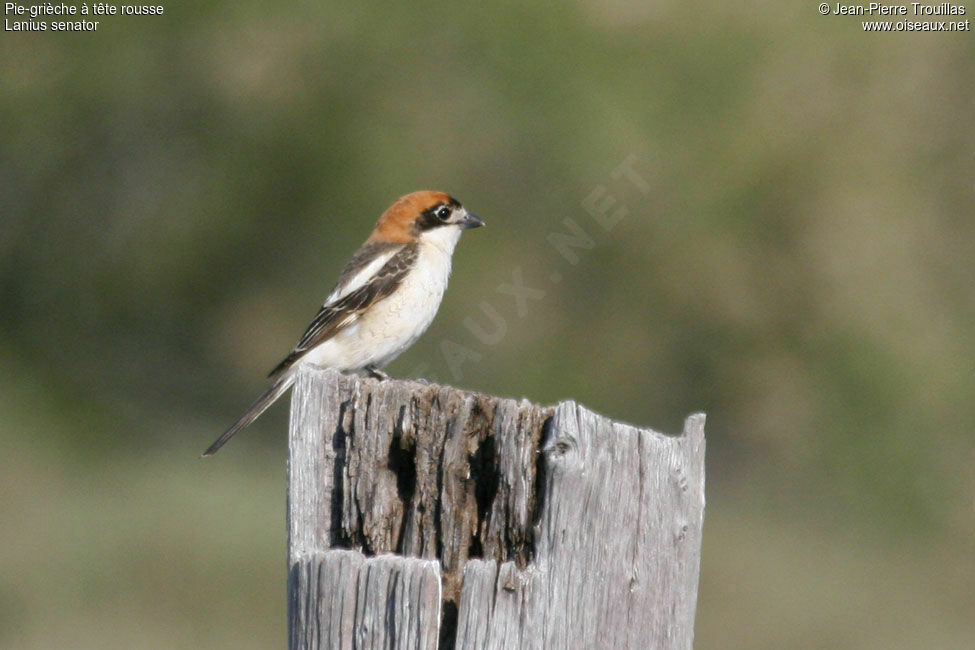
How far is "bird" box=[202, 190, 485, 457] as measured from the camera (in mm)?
5684

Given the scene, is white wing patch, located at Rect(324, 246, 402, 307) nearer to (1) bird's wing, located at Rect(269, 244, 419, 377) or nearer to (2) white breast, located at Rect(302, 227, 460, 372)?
(1) bird's wing, located at Rect(269, 244, 419, 377)

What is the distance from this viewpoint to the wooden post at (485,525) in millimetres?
2279

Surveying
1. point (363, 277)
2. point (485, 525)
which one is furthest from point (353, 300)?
point (485, 525)

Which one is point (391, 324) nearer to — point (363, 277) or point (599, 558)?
point (363, 277)

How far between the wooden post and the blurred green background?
21.0ft

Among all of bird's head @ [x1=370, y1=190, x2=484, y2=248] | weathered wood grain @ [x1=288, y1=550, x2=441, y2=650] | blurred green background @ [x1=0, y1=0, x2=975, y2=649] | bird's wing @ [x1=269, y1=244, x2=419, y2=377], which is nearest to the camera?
weathered wood grain @ [x1=288, y1=550, x2=441, y2=650]

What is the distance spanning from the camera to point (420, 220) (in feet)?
19.5

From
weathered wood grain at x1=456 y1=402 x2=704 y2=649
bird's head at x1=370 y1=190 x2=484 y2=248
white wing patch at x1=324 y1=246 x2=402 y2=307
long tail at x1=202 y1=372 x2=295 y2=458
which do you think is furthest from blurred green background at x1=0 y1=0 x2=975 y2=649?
weathered wood grain at x1=456 y1=402 x2=704 y2=649

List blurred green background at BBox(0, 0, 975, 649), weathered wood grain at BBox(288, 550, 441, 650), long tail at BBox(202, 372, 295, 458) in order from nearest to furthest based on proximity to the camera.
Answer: weathered wood grain at BBox(288, 550, 441, 650), long tail at BBox(202, 372, 295, 458), blurred green background at BBox(0, 0, 975, 649)

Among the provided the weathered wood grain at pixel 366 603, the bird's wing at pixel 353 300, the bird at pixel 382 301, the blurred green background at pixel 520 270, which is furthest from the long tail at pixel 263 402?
the blurred green background at pixel 520 270

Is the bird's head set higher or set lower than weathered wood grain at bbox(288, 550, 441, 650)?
higher

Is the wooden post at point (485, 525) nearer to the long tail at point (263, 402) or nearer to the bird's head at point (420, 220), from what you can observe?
the long tail at point (263, 402)

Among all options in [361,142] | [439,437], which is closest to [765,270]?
[361,142]

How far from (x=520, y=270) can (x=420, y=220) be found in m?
4.44
